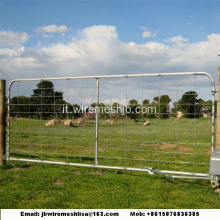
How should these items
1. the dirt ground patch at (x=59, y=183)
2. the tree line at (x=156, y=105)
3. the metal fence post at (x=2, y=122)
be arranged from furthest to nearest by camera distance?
the metal fence post at (x=2, y=122), the tree line at (x=156, y=105), the dirt ground patch at (x=59, y=183)

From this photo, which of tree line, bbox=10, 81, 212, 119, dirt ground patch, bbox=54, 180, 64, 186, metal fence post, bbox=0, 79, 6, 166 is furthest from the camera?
metal fence post, bbox=0, 79, 6, 166

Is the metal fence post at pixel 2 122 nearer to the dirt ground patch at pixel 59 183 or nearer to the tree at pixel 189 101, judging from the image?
the dirt ground patch at pixel 59 183

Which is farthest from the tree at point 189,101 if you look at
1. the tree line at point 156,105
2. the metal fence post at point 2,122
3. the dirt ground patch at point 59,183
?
the metal fence post at point 2,122

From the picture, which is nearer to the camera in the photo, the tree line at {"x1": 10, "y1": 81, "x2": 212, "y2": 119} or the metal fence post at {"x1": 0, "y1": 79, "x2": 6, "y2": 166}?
the tree line at {"x1": 10, "y1": 81, "x2": 212, "y2": 119}

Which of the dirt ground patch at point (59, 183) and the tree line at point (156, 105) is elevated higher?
the tree line at point (156, 105)

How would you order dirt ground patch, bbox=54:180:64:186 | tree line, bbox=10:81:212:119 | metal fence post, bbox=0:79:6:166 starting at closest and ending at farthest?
dirt ground patch, bbox=54:180:64:186, tree line, bbox=10:81:212:119, metal fence post, bbox=0:79:6:166

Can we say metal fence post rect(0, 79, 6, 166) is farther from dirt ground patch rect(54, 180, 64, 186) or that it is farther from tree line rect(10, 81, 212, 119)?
dirt ground patch rect(54, 180, 64, 186)

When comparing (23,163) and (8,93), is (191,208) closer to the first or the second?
(23,163)

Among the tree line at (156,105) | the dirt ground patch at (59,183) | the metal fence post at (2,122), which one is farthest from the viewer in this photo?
the metal fence post at (2,122)

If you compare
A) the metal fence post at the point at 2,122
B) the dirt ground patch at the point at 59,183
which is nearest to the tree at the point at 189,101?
the dirt ground patch at the point at 59,183

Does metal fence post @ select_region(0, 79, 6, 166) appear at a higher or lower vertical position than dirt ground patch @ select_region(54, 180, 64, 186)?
higher

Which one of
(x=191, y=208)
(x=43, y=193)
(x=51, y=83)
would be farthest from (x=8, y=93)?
(x=191, y=208)

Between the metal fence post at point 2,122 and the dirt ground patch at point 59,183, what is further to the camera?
the metal fence post at point 2,122

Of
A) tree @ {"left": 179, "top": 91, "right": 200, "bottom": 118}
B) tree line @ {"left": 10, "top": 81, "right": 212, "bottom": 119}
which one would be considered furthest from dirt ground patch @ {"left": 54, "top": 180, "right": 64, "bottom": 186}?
Result: tree @ {"left": 179, "top": 91, "right": 200, "bottom": 118}
